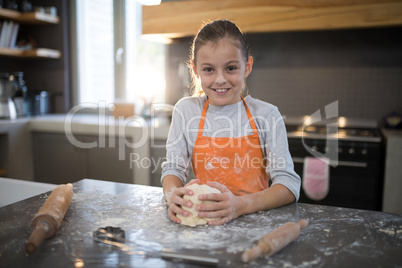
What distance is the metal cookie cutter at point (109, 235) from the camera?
0.75 m

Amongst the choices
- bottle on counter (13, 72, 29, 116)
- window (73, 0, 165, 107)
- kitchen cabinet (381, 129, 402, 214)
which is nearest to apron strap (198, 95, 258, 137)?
kitchen cabinet (381, 129, 402, 214)

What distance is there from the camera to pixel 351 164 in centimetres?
214

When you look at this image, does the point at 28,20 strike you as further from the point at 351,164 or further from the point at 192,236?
the point at 192,236

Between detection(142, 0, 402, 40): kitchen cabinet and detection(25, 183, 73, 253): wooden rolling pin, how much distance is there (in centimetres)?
180

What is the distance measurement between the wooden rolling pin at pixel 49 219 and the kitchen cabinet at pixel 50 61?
2.62 meters

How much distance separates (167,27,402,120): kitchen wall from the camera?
2.48m

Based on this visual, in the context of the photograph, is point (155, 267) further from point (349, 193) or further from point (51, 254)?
point (349, 193)

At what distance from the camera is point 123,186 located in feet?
3.90

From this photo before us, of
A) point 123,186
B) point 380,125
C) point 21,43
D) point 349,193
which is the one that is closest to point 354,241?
A: point 123,186

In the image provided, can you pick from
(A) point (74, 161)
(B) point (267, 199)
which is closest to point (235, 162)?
(B) point (267, 199)

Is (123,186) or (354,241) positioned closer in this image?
(354,241)

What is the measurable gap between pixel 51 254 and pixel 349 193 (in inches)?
75.3

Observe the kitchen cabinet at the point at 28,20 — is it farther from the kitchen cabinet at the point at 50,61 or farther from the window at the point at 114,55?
the window at the point at 114,55

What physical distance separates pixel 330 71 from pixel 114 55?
1889mm
